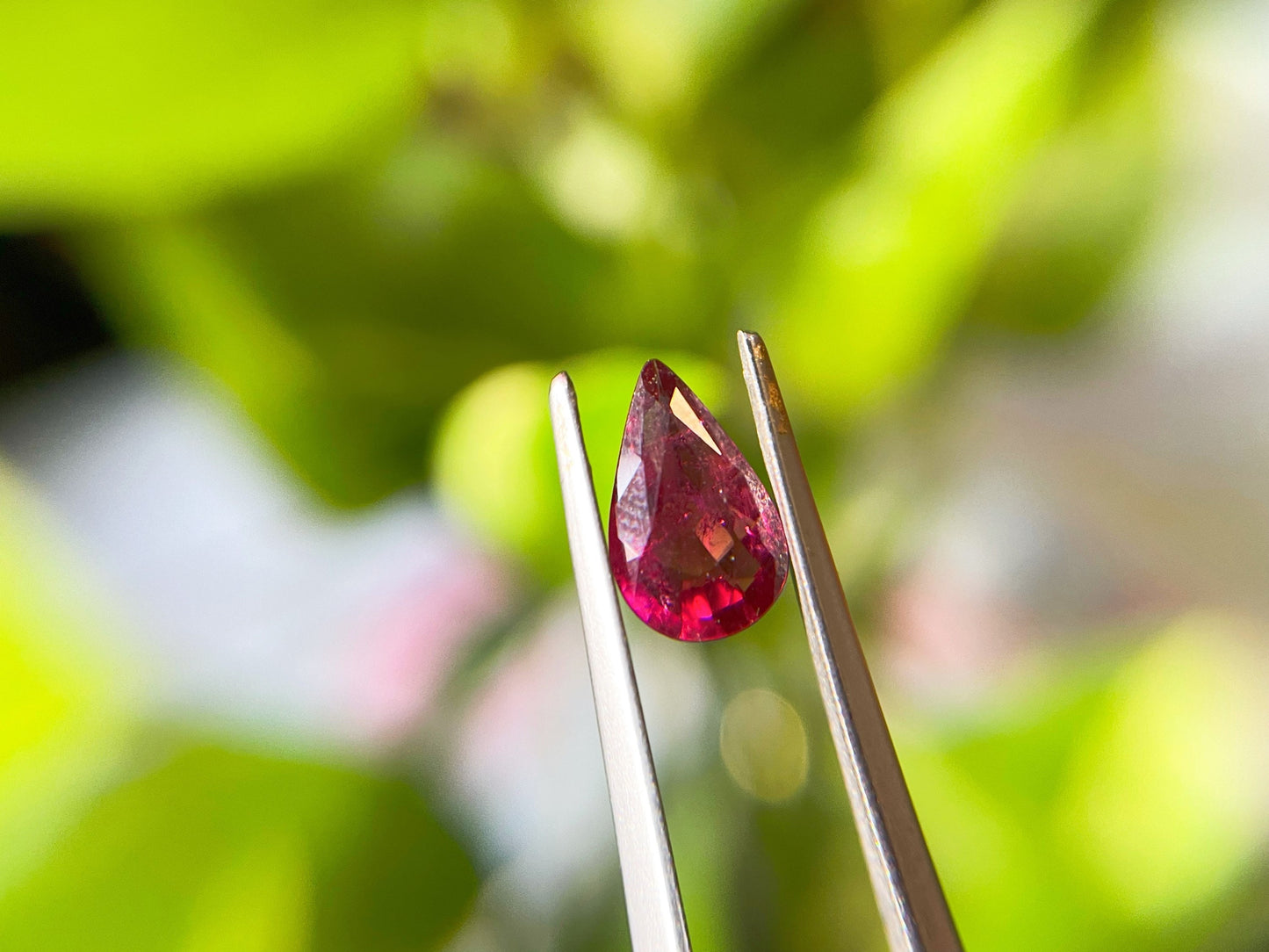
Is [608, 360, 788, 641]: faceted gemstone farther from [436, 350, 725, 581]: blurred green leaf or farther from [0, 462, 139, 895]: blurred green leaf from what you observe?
[0, 462, 139, 895]: blurred green leaf

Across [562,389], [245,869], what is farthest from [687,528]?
[245,869]

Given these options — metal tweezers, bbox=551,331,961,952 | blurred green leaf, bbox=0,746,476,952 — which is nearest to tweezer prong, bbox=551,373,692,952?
metal tweezers, bbox=551,331,961,952

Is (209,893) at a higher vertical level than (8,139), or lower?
lower

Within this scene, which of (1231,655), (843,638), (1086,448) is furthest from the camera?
(1086,448)

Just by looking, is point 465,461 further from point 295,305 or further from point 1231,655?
point 1231,655

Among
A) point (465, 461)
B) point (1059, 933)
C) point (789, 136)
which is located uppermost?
point (789, 136)

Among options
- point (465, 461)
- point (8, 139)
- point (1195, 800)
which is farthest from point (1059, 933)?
point (8, 139)

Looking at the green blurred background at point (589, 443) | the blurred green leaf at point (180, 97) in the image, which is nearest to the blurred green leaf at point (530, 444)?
the green blurred background at point (589, 443)
